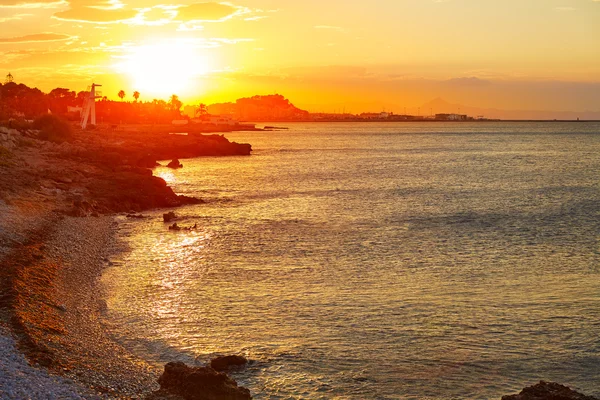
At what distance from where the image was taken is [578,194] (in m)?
51.9

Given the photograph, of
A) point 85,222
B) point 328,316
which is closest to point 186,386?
point 328,316

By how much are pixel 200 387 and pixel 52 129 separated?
76930 mm

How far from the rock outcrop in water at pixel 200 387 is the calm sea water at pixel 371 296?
4.62ft

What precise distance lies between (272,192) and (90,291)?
33132 millimetres

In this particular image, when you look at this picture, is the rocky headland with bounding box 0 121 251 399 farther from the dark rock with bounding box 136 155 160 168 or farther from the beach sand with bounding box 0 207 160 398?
the dark rock with bounding box 136 155 160 168

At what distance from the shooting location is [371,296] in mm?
20578

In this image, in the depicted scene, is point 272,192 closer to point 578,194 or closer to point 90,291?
point 578,194

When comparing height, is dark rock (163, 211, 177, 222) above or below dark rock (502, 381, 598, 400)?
above

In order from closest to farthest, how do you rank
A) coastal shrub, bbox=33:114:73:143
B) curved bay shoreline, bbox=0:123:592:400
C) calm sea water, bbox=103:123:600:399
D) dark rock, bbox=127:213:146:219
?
1. curved bay shoreline, bbox=0:123:592:400
2. calm sea water, bbox=103:123:600:399
3. dark rock, bbox=127:213:146:219
4. coastal shrub, bbox=33:114:73:143

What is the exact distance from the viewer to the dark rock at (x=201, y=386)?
1195 centimetres

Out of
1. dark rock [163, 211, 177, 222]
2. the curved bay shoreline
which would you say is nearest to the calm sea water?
the curved bay shoreline

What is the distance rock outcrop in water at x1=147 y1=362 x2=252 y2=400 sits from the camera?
11945 mm

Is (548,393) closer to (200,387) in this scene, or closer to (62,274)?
(200,387)

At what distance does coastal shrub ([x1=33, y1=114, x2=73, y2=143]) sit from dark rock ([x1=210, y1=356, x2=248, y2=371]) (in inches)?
2635
